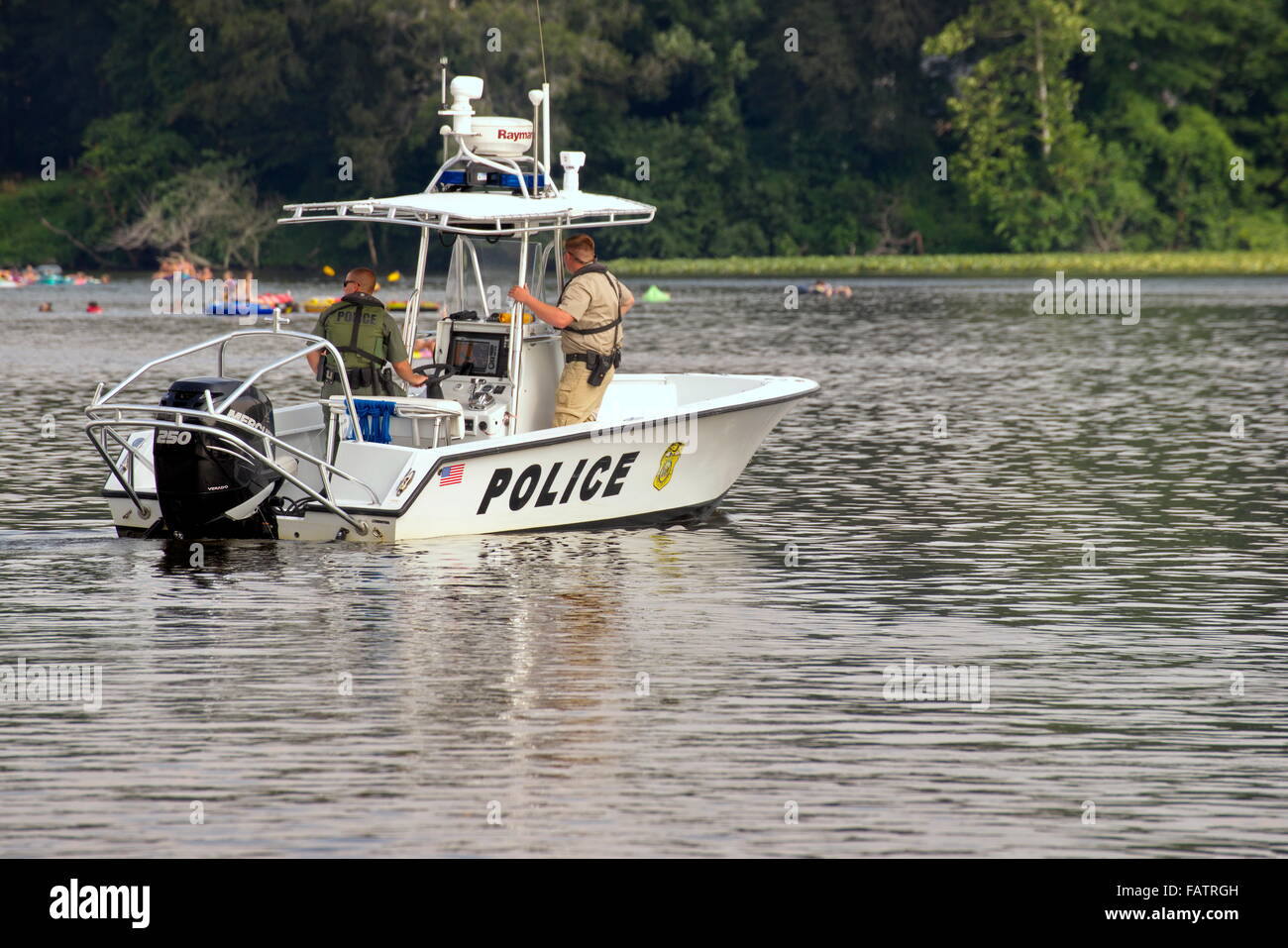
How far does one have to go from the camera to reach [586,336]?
50.1ft

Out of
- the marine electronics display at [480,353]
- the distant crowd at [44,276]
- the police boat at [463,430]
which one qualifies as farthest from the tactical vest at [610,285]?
the distant crowd at [44,276]

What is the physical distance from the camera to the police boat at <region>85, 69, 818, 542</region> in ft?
46.0

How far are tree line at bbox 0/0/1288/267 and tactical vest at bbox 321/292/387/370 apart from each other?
6782cm

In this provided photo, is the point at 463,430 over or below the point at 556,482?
over

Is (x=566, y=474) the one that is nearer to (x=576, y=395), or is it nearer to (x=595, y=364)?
(x=576, y=395)

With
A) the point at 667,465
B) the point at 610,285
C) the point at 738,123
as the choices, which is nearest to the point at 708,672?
the point at 667,465

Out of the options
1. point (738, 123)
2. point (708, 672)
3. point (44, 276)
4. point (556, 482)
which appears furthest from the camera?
point (738, 123)

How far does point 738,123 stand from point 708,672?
262 ft

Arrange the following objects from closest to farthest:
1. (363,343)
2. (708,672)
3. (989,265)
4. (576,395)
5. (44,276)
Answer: (708,672) < (363,343) < (576,395) < (44,276) < (989,265)

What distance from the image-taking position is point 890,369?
33.2 metres

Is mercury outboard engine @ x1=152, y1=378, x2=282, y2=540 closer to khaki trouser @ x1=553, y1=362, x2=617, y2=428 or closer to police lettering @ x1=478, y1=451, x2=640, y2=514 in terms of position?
police lettering @ x1=478, y1=451, x2=640, y2=514

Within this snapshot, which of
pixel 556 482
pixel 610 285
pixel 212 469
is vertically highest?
pixel 610 285

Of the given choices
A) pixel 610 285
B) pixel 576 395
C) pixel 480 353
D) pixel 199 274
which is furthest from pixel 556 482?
pixel 199 274

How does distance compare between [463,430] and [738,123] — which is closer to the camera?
[463,430]
